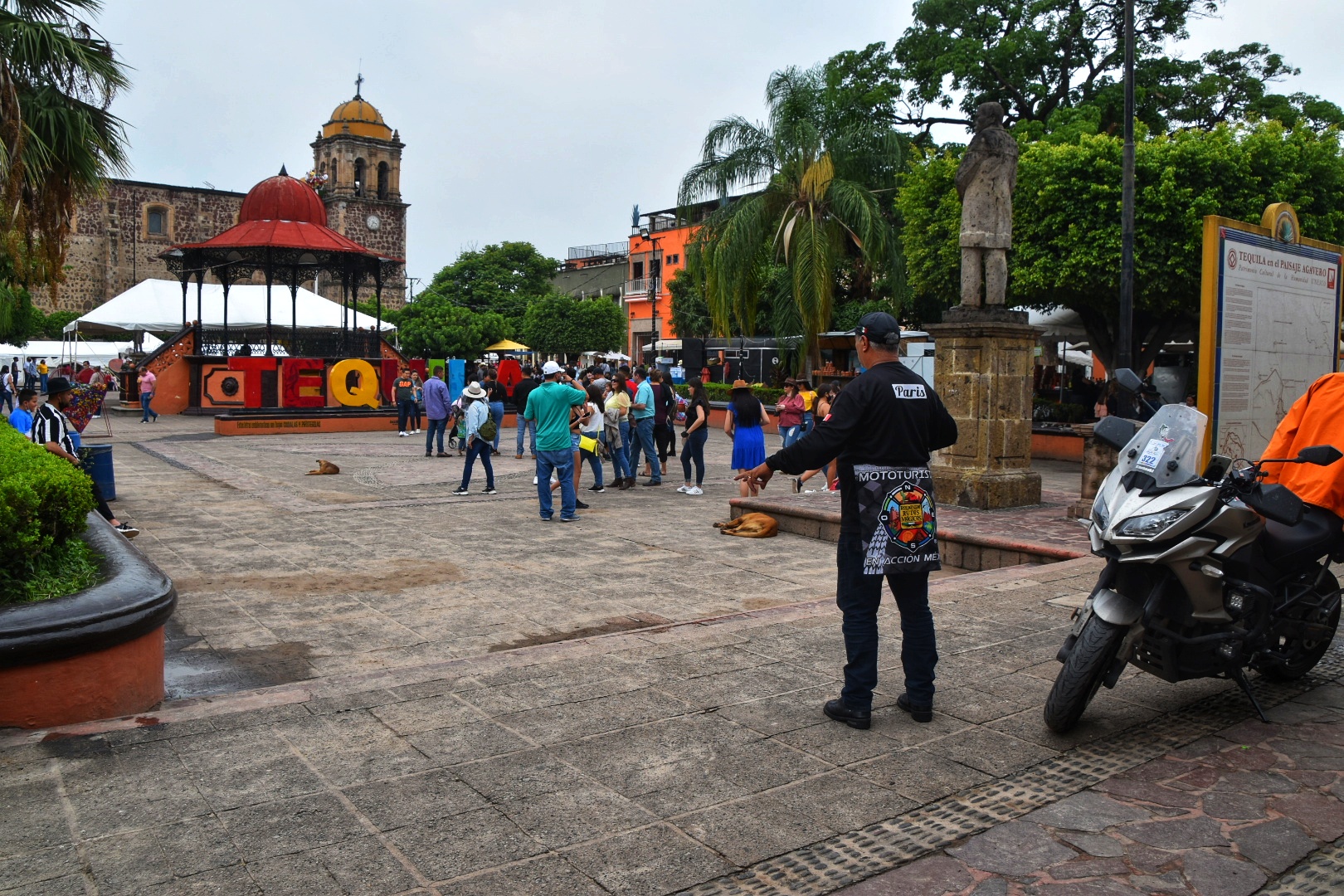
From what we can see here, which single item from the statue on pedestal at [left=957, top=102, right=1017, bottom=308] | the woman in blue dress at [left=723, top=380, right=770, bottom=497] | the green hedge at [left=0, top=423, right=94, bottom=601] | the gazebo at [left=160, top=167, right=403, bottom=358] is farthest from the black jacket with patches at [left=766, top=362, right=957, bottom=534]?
Result: the gazebo at [left=160, top=167, right=403, bottom=358]

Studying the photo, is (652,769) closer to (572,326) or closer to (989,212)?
(989,212)

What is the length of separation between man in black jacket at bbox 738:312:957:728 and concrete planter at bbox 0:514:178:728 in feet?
8.82

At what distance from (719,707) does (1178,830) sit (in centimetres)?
178

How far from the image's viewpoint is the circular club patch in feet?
13.5

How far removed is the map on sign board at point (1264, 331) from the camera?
814cm

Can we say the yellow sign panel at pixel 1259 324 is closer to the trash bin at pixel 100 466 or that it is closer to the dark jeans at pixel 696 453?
the dark jeans at pixel 696 453

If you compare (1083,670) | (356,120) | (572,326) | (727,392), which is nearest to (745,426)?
(1083,670)

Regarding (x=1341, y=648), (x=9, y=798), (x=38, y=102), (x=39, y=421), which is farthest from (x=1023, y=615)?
(x=38, y=102)

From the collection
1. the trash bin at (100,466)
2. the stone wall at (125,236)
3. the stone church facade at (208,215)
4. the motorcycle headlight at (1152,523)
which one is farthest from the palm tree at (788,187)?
the stone wall at (125,236)

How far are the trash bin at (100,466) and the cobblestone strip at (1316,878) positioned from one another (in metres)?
10.6

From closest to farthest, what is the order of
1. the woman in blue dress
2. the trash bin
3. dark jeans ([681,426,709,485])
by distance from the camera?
the trash bin < the woman in blue dress < dark jeans ([681,426,709,485])

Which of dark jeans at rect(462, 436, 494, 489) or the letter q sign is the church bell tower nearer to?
the letter q sign

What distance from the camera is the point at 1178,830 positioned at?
334 cm

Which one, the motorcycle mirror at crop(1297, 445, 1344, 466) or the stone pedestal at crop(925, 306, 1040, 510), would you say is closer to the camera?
the motorcycle mirror at crop(1297, 445, 1344, 466)
